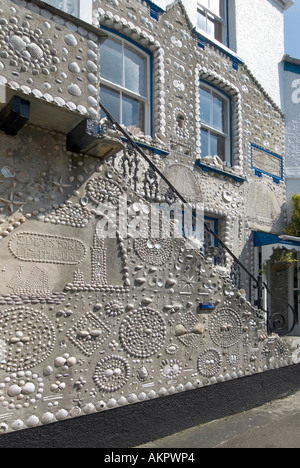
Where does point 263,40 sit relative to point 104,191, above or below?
above

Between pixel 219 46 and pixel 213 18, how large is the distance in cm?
97

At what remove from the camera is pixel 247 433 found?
18.4 ft

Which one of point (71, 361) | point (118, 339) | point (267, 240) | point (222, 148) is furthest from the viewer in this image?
point (222, 148)

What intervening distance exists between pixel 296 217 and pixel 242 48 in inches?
166

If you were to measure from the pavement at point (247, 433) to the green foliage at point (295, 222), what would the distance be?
4.63 metres

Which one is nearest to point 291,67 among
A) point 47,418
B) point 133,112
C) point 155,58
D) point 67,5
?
point 155,58

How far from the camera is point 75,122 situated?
4.66 metres

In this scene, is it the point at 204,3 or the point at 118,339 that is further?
the point at 204,3

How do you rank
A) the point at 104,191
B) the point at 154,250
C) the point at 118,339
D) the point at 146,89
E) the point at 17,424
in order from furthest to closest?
1. the point at 146,89
2. the point at 154,250
3. the point at 104,191
4. the point at 118,339
5. the point at 17,424

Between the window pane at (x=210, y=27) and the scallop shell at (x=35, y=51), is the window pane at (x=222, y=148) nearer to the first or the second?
the window pane at (x=210, y=27)

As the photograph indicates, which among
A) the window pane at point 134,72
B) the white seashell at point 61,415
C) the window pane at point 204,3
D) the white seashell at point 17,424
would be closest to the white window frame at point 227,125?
the window pane at point 134,72

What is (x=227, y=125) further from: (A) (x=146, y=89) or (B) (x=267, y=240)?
(B) (x=267, y=240)

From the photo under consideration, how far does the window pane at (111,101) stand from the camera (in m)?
7.48

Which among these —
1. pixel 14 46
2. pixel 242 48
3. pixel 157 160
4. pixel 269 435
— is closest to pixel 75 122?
pixel 14 46
